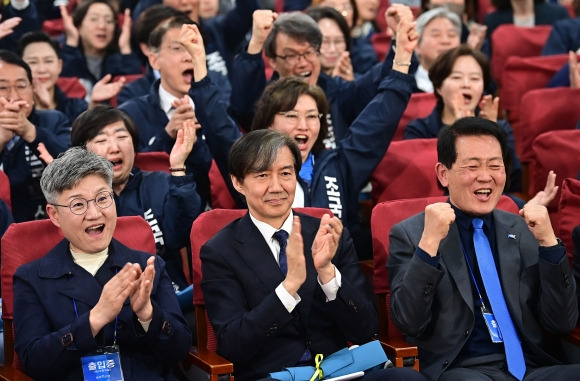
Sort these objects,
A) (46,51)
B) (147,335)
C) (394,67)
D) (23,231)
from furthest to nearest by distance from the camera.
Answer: (46,51), (394,67), (23,231), (147,335)

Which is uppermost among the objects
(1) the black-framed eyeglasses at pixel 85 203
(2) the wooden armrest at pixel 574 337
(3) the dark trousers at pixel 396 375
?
(1) the black-framed eyeglasses at pixel 85 203

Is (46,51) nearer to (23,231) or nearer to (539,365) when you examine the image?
(23,231)

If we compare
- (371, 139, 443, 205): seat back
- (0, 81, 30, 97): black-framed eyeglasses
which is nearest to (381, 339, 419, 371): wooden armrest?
(371, 139, 443, 205): seat back

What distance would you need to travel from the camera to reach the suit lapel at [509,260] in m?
3.38

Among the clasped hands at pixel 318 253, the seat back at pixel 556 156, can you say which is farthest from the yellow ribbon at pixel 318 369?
the seat back at pixel 556 156

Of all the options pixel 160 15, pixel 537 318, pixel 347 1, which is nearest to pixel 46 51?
pixel 160 15

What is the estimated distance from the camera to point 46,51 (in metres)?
5.30

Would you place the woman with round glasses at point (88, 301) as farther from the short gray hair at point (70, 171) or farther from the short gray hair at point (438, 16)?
the short gray hair at point (438, 16)

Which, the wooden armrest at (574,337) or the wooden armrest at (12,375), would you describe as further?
the wooden armrest at (574,337)

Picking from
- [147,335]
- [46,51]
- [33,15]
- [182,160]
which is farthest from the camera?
[33,15]

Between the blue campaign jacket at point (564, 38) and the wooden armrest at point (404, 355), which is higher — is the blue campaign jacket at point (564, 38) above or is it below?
above

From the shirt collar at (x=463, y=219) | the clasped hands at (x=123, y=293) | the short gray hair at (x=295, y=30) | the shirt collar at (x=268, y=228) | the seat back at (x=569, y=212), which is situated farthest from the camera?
the short gray hair at (x=295, y=30)

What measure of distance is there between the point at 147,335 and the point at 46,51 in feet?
8.43

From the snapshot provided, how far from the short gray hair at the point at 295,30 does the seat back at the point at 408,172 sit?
64cm
